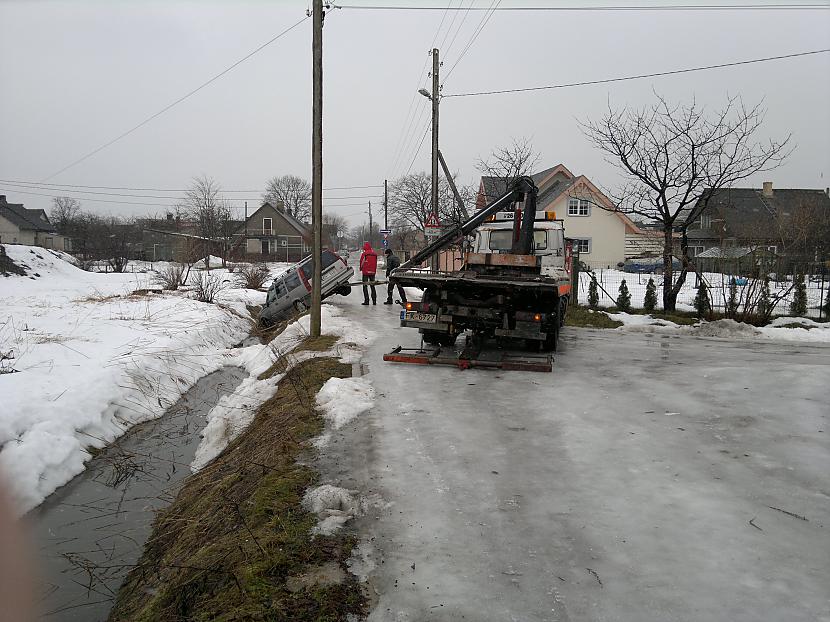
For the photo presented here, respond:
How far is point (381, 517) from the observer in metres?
4.23

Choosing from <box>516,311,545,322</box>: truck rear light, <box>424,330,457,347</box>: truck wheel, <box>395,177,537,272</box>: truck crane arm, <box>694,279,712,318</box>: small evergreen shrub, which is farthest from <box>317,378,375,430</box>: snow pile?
<box>694,279,712,318</box>: small evergreen shrub

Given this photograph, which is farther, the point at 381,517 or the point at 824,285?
the point at 824,285

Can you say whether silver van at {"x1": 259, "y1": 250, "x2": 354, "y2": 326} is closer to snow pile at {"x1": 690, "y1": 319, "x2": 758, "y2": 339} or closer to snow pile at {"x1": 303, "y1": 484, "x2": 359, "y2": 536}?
snow pile at {"x1": 690, "y1": 319, "x2": 758, "y2": 339}

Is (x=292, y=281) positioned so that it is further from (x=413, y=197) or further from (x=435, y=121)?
(x=413, y=197)

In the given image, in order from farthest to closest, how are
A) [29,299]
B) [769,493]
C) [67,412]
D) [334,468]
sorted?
[29,299] → [67,412] → [334,468] → [769,493]

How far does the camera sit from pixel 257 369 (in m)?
12.6

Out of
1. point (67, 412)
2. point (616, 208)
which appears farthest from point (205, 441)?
point (616, 208)

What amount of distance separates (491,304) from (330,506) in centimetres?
557

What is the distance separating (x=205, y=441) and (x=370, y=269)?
11.1m

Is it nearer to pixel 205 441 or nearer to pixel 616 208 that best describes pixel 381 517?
pixel 205 441

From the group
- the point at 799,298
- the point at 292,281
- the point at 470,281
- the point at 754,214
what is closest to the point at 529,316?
the point at 470,281

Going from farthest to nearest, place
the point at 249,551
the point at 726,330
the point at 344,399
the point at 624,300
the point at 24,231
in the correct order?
1. the point at 24,231
2. the point at 624,300
3. the point at 726,330
4. the point at 344,399
5. the point at 249,551

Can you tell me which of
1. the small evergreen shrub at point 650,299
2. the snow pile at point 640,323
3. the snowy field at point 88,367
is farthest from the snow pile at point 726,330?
the snowy field at point 88,367

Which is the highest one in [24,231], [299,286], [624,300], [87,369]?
[24,231]
